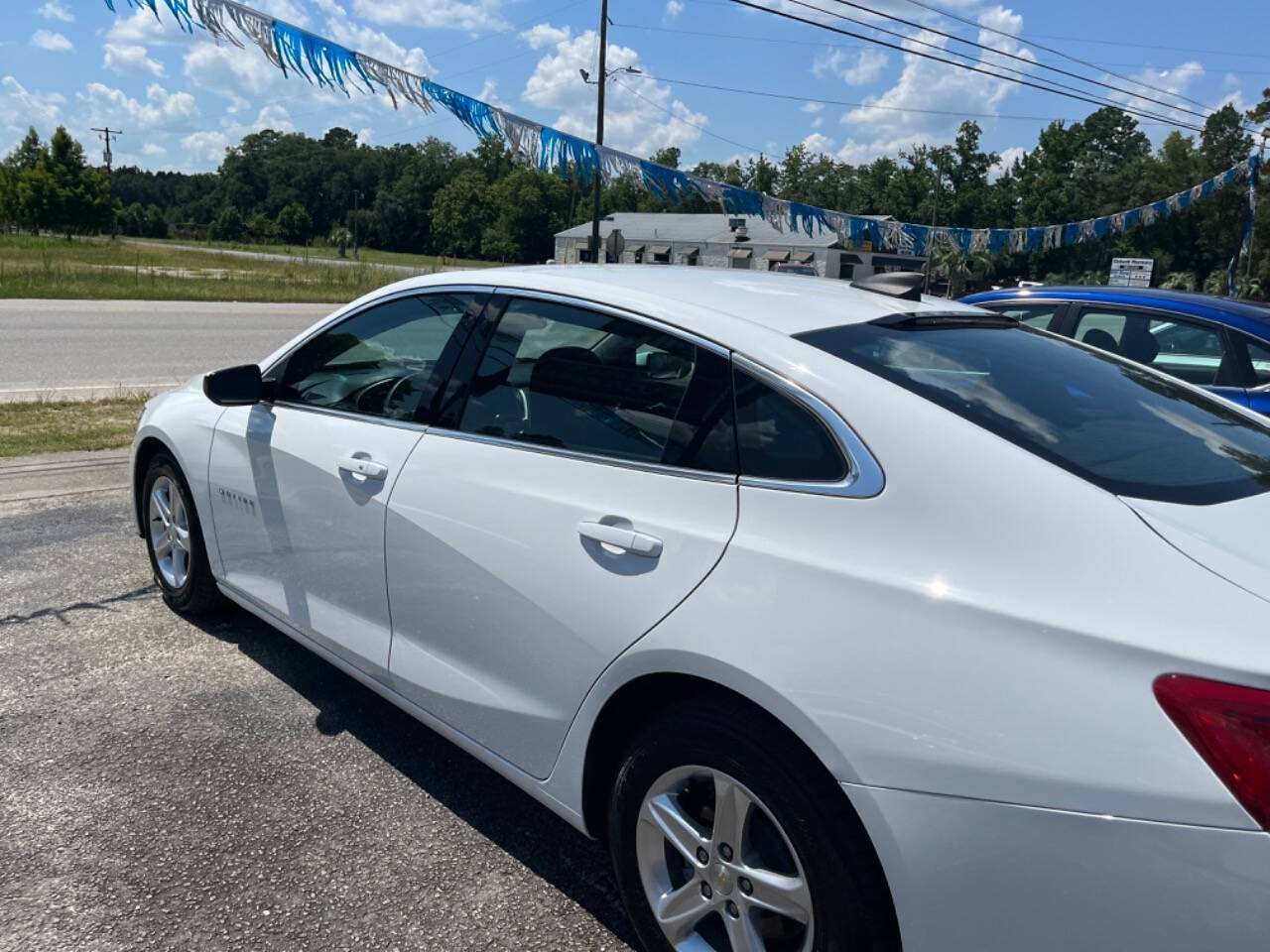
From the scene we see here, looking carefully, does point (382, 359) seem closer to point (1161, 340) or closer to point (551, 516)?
point (551, 516)

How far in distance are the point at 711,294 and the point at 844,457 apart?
31.4 inches

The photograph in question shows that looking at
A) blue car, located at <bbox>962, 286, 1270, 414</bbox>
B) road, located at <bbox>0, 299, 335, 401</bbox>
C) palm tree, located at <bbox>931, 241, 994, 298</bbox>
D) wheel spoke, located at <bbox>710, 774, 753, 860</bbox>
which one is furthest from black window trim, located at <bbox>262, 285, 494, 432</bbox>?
palm tree, located at <bbox>931, 241, 994, 298</bbox>

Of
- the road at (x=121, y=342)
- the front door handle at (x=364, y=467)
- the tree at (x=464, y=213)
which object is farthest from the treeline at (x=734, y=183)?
the front door handle at (x=364, y=467)

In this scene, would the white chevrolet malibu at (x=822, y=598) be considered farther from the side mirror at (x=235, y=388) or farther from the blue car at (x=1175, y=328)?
the blue car at (x=1175, y=328)

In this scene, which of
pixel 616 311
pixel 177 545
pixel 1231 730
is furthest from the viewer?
pixel 177 545

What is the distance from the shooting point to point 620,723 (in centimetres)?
236

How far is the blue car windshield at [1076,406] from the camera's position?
79.5 inches

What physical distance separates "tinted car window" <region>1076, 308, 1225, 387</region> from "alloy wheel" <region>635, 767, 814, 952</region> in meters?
5.31

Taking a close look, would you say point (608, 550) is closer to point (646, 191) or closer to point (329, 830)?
point (329, 830)

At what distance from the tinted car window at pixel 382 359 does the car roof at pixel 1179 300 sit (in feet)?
17.5

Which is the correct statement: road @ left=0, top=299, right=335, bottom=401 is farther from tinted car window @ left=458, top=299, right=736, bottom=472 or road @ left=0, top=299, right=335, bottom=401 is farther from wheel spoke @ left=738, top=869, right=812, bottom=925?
wheel spoke @ left=738, top=869, right=812, bottom=925

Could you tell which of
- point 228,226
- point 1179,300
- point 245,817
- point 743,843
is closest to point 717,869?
point 743,843

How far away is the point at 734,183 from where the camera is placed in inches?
2886

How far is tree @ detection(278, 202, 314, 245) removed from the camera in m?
110
